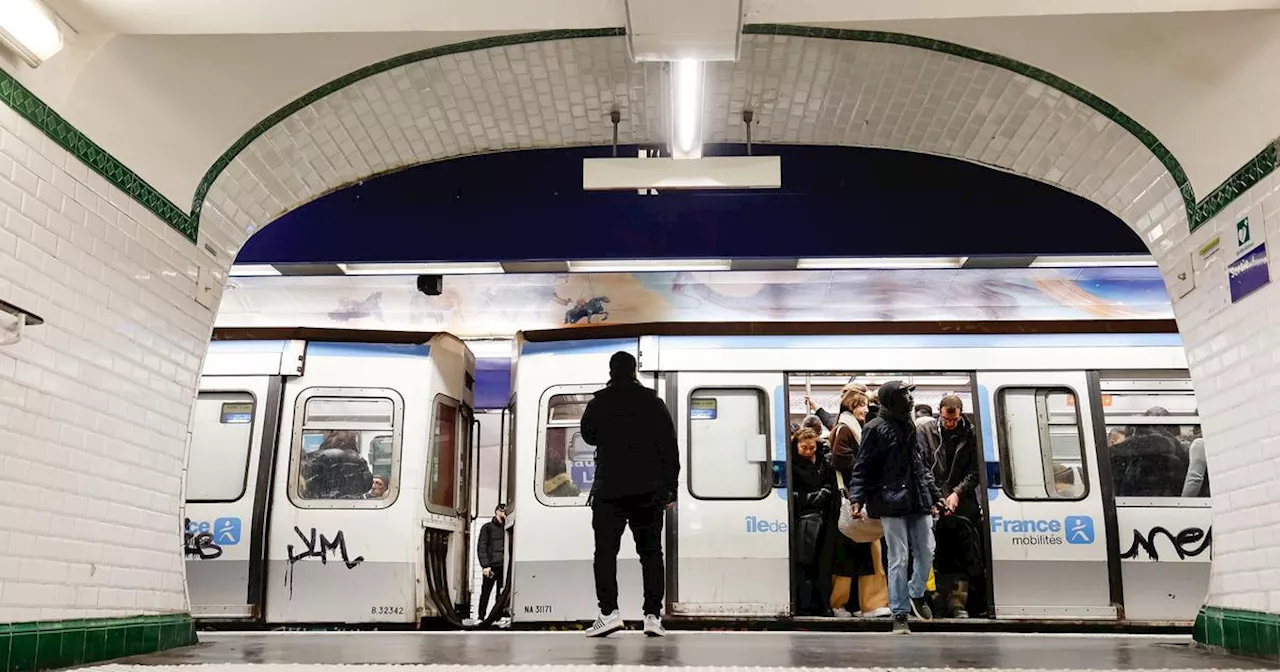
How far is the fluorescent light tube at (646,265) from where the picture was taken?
6.96 metres

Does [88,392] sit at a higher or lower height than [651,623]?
higher

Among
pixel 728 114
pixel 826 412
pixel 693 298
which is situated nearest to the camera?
pixel 728 114

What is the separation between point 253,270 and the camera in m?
7.21

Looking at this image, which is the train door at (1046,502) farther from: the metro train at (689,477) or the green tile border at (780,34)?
the green tile border at (780,34)

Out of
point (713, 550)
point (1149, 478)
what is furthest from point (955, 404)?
point (713, 550)

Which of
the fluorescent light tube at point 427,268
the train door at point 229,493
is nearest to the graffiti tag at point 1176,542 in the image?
the fluorescent light tube at point 427,268

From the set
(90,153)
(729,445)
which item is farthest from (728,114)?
(90,153)

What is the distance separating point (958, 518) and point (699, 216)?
2.80m

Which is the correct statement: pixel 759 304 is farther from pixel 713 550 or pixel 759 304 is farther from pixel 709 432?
pixel 713 550

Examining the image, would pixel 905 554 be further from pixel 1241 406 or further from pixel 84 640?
pixel 84 640

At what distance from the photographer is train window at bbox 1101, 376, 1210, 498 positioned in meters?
6.80

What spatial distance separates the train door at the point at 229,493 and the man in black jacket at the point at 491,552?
8.54 feet

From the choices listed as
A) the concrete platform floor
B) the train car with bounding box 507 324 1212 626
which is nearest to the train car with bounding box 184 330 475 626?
the train car with bounding box 507 324 1212 626

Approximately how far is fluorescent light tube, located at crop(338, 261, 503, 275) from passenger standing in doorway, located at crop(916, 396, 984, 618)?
333 cm
